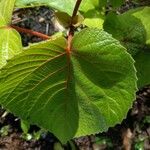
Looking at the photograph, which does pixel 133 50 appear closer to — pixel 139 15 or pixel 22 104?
pixel 139 15

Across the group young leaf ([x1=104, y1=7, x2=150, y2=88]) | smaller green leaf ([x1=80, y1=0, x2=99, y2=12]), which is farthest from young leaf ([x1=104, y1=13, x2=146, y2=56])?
smaller green leaf ([x1=80, y1=0, x2=99, y2=12])

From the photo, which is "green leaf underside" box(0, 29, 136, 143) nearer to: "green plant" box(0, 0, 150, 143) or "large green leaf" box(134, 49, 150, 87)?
"green plant" box(0, 0, 150, 143)

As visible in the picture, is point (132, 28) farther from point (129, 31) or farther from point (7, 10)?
point (7, 10)

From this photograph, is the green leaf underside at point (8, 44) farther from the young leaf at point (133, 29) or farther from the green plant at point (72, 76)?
the young leaf at point (133, 29)

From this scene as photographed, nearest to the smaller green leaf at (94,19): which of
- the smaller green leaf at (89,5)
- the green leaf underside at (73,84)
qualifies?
the smaller green leaf at (89,5)

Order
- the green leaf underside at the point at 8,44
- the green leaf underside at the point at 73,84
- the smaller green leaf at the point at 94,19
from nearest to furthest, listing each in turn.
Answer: the green leaf underside at the point at 73,84, the green leaf underside at the point at 8,44, the smaller green leaf at the point at 94,19

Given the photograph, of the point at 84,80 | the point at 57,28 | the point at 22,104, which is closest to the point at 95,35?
the point at 84,80

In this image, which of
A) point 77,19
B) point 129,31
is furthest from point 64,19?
point 129,31
